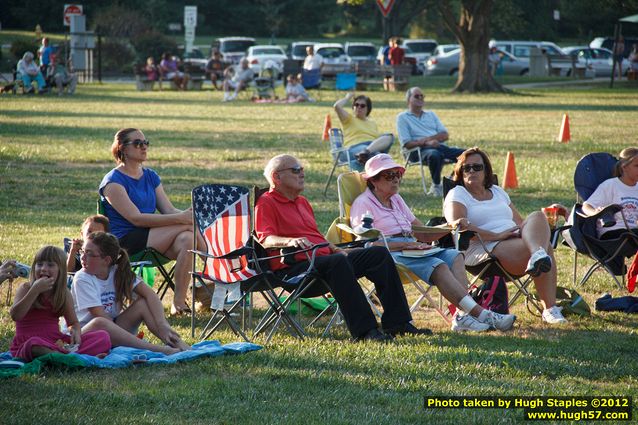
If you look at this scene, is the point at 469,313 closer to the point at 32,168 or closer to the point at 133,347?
the point at 133,347

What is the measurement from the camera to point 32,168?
51.8ft

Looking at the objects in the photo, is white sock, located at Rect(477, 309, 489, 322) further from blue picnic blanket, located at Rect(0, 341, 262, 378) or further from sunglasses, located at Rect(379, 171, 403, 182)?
blue picnic blanket, located at Rect(0, 341, 262, 378)

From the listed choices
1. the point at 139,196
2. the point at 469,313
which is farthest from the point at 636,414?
the point at 139,196

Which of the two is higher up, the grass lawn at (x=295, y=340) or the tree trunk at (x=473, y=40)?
the tree trunk at (x=473, y=40)

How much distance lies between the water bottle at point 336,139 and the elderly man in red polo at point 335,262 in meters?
6.22

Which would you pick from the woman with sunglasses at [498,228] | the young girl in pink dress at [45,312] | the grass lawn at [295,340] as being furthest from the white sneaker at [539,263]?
the young girl in pink dress at [45,312]

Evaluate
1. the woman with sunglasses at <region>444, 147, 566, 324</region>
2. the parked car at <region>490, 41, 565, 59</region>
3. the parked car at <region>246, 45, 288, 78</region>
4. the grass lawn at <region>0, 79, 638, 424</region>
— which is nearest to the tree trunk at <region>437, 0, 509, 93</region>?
→ the parked car at <region>246, 45, 288, 78</region>

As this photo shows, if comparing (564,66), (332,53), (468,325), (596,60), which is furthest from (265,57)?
(468,325)

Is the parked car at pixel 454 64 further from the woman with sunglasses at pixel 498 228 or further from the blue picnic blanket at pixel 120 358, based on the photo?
the blue picnic blanket at pixel 120 358

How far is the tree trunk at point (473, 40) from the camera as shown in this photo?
1400 inches

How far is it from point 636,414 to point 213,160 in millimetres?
12453

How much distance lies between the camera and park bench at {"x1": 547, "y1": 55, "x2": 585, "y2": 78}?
1838 inches

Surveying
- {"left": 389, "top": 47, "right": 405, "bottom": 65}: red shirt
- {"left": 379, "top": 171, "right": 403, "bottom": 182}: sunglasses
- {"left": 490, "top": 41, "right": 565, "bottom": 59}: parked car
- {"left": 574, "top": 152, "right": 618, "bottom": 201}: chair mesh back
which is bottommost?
{"left": 574, "top": 152, "right": 618, "bottom": 201}: chair mesh back

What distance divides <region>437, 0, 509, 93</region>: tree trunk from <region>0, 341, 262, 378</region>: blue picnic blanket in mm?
29871
